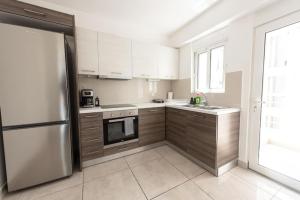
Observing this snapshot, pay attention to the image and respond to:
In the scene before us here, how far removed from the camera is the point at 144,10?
2205 millimetres

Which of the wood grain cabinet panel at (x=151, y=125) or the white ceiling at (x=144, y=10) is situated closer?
the white ceiling at (x=144, y=10)

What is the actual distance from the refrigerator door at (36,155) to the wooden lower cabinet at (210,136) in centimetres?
178

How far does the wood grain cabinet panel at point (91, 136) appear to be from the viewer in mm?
1865

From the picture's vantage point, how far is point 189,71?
113 inches

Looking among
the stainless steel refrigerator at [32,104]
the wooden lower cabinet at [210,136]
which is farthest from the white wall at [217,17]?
the stainless steel refrigerator at [32,104]

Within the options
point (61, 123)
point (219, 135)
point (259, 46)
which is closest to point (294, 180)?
point (219, 135)

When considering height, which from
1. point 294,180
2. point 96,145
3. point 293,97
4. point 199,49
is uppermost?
point 199,49

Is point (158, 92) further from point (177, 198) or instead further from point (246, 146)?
point (177, 198)

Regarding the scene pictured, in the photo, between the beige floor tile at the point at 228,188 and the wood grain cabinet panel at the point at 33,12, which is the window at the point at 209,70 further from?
the wood grain cabinet panel at the point at 33,12

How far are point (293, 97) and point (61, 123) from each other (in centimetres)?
288

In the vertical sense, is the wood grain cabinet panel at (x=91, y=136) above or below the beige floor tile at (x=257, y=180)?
above

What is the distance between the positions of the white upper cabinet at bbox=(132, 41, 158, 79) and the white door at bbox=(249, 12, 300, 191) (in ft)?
5.65

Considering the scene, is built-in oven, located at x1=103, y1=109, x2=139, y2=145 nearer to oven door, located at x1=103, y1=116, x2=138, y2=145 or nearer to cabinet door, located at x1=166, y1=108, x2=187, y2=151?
oven door, located at x1=103, y1=116, x2=138, y2=145

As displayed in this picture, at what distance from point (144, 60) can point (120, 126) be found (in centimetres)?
143
